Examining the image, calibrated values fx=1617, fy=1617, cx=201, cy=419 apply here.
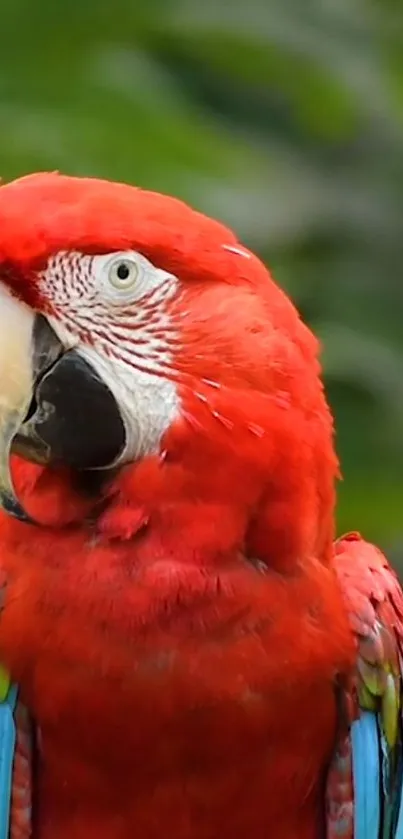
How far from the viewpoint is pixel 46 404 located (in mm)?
1035

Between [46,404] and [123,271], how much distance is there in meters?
0.10

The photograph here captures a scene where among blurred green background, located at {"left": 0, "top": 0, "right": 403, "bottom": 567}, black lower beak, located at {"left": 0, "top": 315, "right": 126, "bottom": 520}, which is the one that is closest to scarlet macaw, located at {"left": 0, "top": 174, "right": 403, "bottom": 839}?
black lower beak, located at {"left": 0, "top": 315, "right": 126, "bottom": 520}

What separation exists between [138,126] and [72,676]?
0.53 m

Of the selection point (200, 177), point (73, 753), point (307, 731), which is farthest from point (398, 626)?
point (200, 177)

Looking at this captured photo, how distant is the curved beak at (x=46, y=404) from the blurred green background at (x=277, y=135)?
0.38 meters

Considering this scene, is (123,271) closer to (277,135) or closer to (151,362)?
(151,362)

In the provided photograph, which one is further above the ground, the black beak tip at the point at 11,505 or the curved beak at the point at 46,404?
the curved beak at the point at 46,404

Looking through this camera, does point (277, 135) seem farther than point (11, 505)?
Yes

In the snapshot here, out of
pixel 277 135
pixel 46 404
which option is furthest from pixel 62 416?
pixel 277 135

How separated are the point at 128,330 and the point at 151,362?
1.0 inches

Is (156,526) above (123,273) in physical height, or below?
below

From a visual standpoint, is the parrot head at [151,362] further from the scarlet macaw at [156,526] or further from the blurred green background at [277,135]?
the blurred green background at [277,135]

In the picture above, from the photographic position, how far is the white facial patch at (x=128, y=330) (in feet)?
3.36

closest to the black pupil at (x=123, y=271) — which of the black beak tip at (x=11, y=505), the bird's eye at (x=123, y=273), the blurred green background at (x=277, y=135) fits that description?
the bird's eye at (x=123, y=273)
